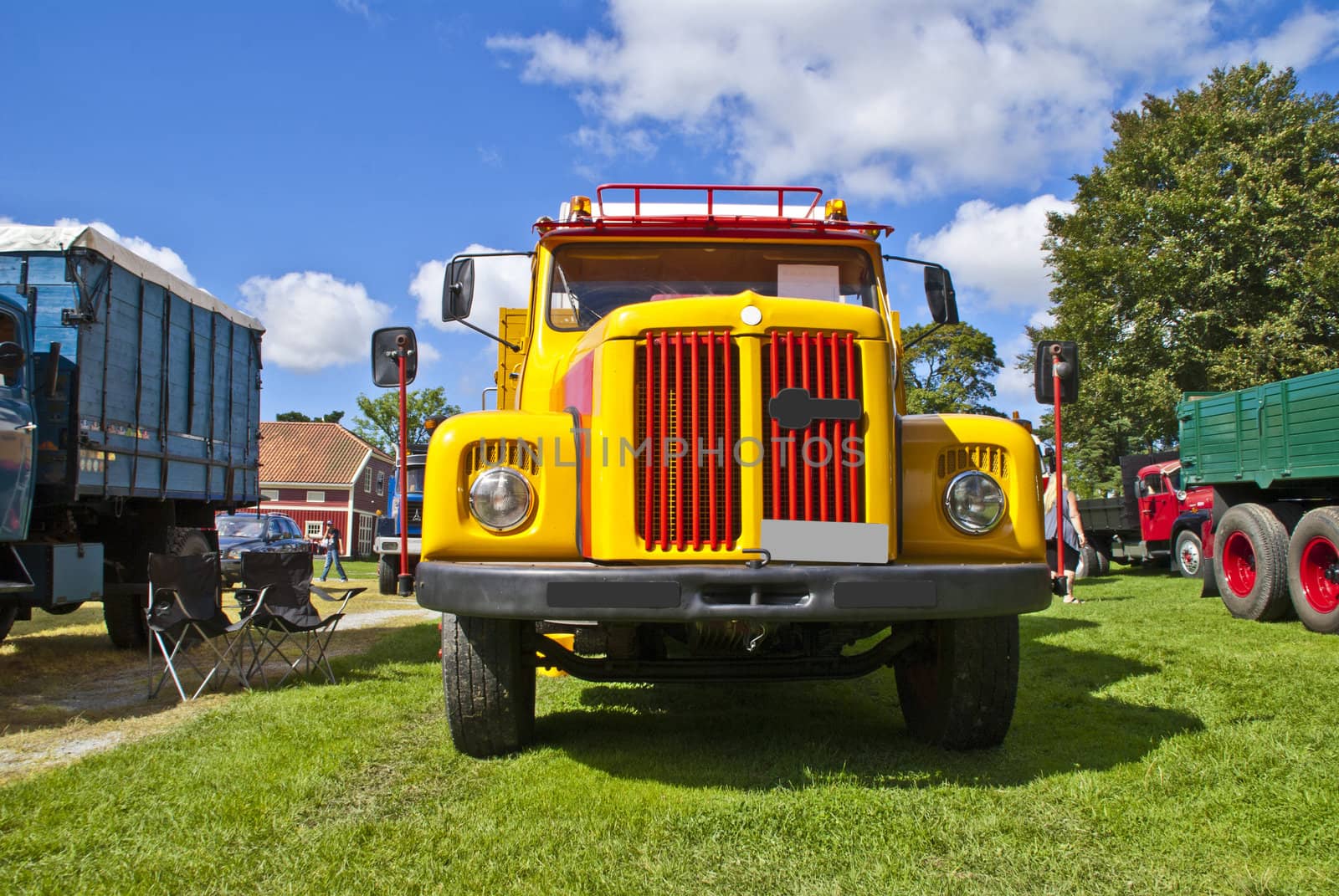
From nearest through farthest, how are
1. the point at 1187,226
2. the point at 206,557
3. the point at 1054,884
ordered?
the point at 1054,884 → the point at 206,557 → the point at 1187,226

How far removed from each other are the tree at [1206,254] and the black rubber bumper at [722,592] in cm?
1950

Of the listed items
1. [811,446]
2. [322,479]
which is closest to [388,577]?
[811,446]

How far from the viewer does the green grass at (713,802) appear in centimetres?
278

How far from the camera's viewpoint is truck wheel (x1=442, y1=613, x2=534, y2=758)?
383 centimetres

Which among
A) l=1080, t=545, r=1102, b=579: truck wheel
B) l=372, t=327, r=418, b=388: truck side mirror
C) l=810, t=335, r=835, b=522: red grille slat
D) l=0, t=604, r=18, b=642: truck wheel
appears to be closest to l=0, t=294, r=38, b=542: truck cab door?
l=0, t=604, r=18, b=642: truck wheel

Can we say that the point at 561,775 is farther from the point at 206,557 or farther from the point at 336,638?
the point at 336,638

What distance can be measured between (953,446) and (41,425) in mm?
5998

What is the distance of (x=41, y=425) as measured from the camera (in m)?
6.49

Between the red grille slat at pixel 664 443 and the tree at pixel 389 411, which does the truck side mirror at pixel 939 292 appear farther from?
the tree at pixel 389 411

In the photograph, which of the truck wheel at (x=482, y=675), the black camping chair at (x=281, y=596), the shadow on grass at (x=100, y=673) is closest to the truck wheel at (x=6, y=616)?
the shadow on grass at (x=100, y=673)

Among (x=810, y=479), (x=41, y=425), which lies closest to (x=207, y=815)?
(x=810, y=479)

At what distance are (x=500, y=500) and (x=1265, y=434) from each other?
7.69 metres

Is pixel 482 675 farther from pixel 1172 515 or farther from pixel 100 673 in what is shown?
pixel 1172 515

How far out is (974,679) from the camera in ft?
12.7
